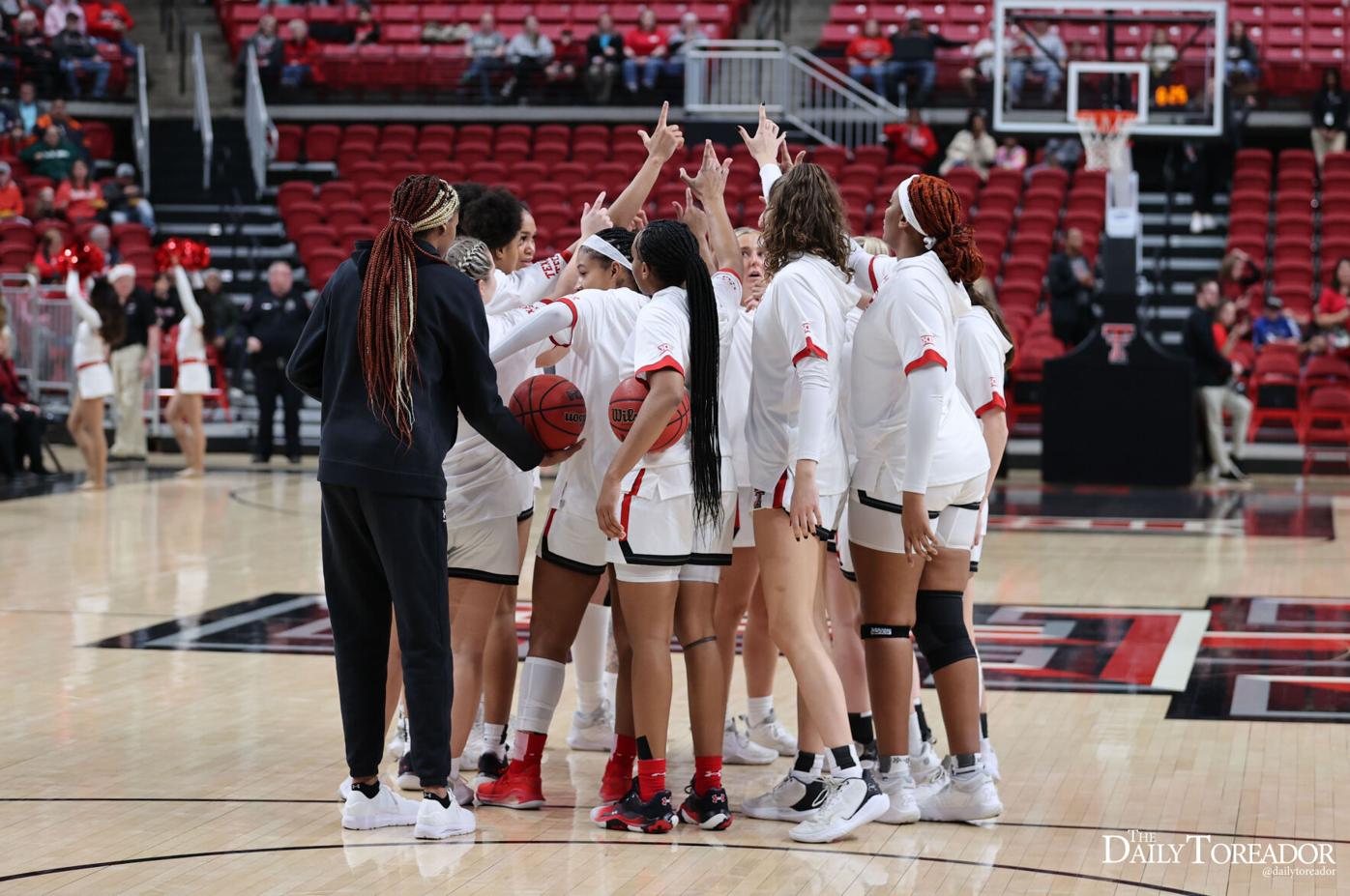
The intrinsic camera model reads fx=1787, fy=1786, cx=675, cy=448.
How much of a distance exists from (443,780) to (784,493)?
111cm

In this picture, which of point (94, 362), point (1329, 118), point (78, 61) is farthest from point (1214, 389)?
point (78, 61)

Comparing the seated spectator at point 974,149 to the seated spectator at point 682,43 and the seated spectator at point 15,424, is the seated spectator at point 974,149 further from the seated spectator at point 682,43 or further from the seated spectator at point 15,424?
the seated spectator at point 15,424

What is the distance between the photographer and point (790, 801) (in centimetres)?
460

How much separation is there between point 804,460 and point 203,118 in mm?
17945

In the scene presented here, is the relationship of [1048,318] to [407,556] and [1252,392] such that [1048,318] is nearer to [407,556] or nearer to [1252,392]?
[1252,392]

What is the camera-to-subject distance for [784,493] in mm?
4566

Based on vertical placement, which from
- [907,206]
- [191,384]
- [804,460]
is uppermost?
[907,206]

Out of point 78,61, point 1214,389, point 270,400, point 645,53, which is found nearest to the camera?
point 1214,389

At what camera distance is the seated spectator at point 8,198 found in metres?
19.2

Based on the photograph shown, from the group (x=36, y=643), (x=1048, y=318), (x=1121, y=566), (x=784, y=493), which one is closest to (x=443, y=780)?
(x=784, y=493)

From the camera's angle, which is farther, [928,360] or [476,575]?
[476,575]

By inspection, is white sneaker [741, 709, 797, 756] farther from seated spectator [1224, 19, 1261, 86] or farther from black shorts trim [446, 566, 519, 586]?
seated spectator [1224, 19, 1261, 86]

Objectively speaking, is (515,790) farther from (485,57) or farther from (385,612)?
(485,57)

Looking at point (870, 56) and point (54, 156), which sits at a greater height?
point (870, 56)
